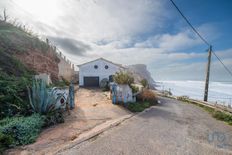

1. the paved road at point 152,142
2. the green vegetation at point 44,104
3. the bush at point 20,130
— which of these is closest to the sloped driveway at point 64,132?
the bush at point 20,130

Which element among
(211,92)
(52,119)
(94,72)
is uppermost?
(94,72)

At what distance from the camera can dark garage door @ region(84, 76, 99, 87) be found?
2062 centimetres

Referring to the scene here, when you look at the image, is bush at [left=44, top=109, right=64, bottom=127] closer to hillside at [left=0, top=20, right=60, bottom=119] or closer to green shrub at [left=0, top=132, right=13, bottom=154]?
hillside at [left=0, top=20, right=60, bottom=119]

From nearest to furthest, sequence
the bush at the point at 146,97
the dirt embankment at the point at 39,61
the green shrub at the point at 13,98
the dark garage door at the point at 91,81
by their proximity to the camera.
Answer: the green shrub at the point at 13,98, the dirt embankment at the point at 39,61, the bush at the point at 146,97, the dark garage door at the point at 91,81

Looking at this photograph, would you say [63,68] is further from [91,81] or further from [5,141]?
[5,141]

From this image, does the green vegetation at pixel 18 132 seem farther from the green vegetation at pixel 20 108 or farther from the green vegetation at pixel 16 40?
the green vegetation at pixel 16 40

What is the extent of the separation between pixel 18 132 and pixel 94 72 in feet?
58.9

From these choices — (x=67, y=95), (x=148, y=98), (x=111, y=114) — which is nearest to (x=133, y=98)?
(x=148, y=98)

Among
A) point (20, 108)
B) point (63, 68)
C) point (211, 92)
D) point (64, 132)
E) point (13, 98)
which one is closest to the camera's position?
point (64, 132)

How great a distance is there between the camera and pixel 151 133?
13.1 ft

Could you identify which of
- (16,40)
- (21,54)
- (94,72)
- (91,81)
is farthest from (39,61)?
(94,72)

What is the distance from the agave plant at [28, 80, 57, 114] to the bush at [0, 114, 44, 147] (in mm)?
921

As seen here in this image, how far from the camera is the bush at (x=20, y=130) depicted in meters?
3.14

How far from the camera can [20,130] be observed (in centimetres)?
340
